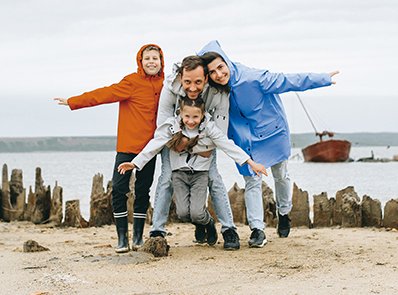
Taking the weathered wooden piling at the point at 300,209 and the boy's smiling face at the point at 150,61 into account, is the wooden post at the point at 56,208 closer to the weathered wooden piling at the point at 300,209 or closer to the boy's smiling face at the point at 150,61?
the weathered wooden piling at the point at 300,209

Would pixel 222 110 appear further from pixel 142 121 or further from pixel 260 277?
pixel 260 277

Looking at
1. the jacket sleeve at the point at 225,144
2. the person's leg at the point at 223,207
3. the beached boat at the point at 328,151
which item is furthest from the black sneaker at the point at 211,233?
the beached boat at the point at 328,151

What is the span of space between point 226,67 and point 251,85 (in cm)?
34

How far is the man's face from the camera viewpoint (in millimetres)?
6910

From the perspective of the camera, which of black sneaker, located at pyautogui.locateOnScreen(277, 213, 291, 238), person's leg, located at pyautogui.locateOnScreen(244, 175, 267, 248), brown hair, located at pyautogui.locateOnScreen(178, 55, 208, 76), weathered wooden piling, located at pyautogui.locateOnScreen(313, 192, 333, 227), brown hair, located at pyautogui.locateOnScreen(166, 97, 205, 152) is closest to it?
brown hair, located at pyautogui.locateOnScreen(178, 55, 208, 76)

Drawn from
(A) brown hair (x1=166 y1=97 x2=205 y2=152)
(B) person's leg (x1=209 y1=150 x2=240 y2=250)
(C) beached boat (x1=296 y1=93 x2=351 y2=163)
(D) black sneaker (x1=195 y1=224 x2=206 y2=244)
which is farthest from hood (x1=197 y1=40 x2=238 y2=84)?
(C) beached boat (x1=296 y1=93 x2=351 y2=163)

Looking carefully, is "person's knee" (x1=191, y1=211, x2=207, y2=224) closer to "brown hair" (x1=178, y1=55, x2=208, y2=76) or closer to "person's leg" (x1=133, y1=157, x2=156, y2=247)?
"person's leg" (x1=133, y1=157, x2=156, y2=247)

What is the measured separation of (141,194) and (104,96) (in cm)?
105

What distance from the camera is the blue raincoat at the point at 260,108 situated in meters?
7.16

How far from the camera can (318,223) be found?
947cm

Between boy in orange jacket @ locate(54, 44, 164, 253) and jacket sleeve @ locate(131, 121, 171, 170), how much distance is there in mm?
252

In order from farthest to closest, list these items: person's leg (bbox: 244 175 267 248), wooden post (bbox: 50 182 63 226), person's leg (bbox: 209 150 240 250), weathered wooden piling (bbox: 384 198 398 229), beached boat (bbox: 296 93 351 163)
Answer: beached boat (bbox: 296 93 351 163) < wooden post (bbox: 50 182 63 226) < weathered wooden piling (bbox: 384 198 398 229) < person's leg (bbox: 244 175 267 248) < person's leg (bbox: 209 150 240 250)

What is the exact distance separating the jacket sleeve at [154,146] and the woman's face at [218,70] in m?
0.62

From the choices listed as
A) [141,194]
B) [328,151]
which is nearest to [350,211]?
[141,194]
